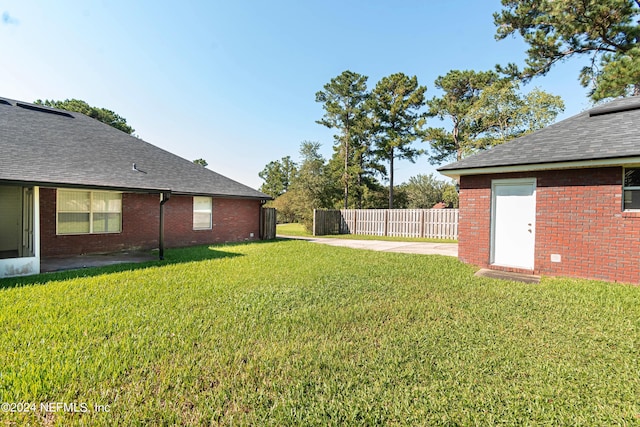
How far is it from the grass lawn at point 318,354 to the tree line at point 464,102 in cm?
1351

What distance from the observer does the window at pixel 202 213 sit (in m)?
12.3

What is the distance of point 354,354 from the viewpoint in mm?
3068

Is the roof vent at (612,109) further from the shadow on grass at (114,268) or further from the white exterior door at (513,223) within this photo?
the shadow on grass at (114,268)

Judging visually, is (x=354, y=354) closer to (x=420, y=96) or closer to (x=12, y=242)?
(x=12, y=242)

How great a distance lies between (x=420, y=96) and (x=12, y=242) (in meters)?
27.1

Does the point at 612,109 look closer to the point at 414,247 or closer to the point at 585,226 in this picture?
the point at 585,226

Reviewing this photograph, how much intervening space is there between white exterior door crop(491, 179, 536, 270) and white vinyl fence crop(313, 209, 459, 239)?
28.0 ft

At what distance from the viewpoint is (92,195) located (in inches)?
377

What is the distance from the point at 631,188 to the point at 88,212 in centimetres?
1475

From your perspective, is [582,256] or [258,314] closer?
[258,314]

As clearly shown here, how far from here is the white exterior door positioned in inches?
283

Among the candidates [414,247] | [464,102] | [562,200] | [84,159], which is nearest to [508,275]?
[562,200]

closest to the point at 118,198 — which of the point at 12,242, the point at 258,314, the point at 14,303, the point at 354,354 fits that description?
the point at 12,242

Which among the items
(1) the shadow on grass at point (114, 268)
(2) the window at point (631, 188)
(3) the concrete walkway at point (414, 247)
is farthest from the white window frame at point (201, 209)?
(2) the window at point (631, 188)
